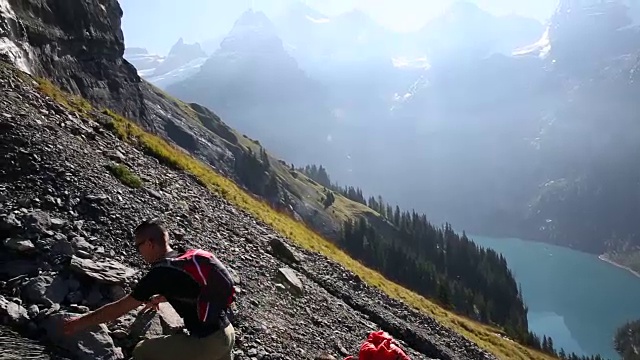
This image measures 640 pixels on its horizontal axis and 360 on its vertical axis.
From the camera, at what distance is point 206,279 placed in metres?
7.46

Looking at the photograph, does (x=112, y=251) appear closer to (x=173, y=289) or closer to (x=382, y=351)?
(x=173, y=289)

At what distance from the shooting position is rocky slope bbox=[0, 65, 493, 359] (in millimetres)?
9945

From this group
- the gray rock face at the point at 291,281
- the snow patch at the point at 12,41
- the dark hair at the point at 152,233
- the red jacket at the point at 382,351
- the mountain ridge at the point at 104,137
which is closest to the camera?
the dark hair at the point at 152,233

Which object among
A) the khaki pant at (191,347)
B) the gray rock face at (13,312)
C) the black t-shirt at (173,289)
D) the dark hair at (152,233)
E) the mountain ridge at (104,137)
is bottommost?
the gray rock face at (13,312)

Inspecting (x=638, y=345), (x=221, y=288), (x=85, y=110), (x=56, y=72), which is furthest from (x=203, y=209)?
(x=638, y=345)

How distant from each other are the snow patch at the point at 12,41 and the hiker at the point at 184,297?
2985 centimetres

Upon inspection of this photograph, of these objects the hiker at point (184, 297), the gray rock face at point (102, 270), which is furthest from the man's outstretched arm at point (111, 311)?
the gray rock face at point (102, 270)

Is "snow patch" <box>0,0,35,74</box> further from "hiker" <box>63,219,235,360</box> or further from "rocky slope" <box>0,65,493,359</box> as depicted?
"hiker" <box>63,219,235,360</box>

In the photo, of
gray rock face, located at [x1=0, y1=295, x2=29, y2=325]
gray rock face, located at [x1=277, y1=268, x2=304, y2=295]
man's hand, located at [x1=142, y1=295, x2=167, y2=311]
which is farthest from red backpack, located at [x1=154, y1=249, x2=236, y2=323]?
gray rock face, located at [x1=277, y1=268, x2=304, y2=295]

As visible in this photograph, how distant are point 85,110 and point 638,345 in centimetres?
21237

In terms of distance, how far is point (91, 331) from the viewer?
30.4 feet

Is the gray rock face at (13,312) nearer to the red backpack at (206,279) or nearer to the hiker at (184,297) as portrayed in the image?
the hiker at (184,297)

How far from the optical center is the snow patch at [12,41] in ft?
107

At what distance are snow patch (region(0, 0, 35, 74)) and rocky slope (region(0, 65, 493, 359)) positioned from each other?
288 inches
